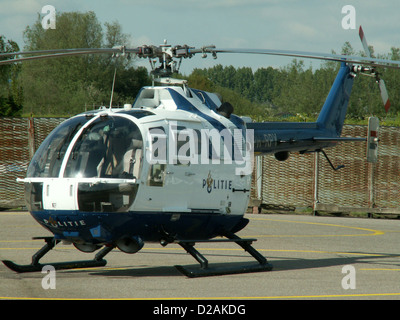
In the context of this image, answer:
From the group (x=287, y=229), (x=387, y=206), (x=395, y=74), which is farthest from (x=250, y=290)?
(x=395, y=74)

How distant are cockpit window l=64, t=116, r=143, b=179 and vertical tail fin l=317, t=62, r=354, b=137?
6288mm

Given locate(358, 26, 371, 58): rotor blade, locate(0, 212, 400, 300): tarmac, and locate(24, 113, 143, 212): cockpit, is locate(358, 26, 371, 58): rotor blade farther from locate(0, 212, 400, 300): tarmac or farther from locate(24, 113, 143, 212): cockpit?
locate(24, 113, 143, 212): cockpit

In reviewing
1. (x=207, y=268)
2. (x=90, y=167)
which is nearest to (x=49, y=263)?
(x=90, y=167)

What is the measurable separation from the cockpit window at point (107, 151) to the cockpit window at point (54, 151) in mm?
212

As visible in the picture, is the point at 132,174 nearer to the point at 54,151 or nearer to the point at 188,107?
the point at 54,151

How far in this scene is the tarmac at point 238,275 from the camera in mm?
8703

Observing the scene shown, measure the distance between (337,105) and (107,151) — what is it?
772 centimetres

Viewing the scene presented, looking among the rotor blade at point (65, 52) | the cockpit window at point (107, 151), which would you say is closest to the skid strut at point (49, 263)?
the cockpit window at point (107, 151)

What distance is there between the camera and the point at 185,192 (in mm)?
10148

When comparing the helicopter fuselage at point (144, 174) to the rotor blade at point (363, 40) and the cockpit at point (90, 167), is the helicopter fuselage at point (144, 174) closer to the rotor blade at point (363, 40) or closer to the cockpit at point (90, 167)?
the cockpit at point (90, 167)

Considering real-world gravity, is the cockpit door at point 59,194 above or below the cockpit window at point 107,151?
below

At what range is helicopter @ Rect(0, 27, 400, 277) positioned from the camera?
Answer: 30.2 ft

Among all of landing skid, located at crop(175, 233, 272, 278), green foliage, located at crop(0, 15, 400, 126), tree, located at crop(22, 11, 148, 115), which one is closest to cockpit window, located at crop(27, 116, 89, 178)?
landing skid, located at crop(175, 233, 272, 278)

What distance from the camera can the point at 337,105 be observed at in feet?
50.4
